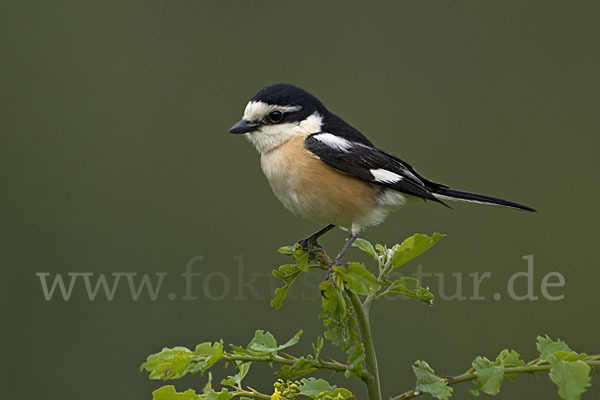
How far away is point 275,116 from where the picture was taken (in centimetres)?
304

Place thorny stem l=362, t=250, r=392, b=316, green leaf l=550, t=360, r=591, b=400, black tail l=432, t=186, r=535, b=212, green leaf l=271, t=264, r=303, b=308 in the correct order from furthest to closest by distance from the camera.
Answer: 1. black tail l=432, t=186, r=535, b=212
2. green leaf l=271, t=264, r=303, b=308
3. thorny stem l=362, t=250, r=392, b=316
4. green leaf l=550, t=360, r=591, b=400

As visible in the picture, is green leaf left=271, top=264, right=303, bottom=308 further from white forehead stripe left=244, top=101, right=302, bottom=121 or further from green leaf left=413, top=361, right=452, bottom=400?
white forehead stripe left=244, top=101, right=302, bottom=121

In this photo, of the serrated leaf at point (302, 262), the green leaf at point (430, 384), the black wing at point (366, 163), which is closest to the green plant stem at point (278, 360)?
the green leaf at point (430, 384)

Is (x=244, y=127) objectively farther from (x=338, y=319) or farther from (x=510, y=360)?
(x=510, y=360)

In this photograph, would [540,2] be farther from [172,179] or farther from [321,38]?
[172,179]

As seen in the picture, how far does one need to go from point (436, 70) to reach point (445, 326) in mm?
1975

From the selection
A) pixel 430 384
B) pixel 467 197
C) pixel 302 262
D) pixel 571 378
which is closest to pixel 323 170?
pixel 467 197

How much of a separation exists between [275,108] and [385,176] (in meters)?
0.49

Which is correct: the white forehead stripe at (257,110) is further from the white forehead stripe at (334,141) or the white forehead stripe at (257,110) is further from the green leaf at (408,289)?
the green leaf at (408,289)

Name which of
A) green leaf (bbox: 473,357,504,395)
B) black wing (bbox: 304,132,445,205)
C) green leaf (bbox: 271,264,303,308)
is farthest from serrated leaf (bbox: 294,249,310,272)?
black wing (bbox: 304,132,445,205)

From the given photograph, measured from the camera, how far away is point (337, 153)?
9.80 ft

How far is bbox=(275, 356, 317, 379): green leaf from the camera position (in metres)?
1.75

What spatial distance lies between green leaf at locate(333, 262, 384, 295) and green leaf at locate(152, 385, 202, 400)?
1.38 ft

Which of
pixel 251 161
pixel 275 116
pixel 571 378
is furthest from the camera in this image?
pixel 251 161
